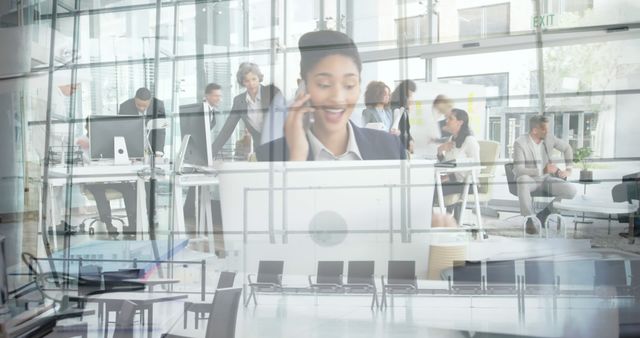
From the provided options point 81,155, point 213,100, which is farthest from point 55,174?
point 213,100

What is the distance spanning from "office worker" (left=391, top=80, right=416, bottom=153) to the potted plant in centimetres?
99

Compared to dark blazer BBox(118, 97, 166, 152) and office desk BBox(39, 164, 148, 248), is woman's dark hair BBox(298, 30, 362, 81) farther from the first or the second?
office desk BBox(39, 164, 148, 248)

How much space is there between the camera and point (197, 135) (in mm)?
3516

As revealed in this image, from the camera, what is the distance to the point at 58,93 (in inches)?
144

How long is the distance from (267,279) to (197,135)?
104 cm

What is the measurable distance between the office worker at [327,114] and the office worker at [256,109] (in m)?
0.07

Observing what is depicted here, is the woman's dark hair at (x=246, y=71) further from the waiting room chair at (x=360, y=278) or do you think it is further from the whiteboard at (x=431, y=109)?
the waiting room chair at (x=360, y=278)

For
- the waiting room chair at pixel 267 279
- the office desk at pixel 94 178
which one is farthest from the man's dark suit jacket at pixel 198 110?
the waiting room chair at pixel 267 279

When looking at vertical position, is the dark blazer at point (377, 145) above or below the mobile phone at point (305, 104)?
below

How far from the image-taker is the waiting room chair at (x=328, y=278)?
11.1 ft

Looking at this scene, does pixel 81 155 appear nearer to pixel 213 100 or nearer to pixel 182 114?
pixel 182 114

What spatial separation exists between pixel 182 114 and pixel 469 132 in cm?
185

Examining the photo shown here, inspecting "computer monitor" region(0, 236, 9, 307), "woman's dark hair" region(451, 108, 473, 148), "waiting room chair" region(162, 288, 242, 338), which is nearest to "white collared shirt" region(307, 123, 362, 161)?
"woman's dark hair" region(451, 108, 473, 148)

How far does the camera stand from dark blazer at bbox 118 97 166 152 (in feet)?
11.8
